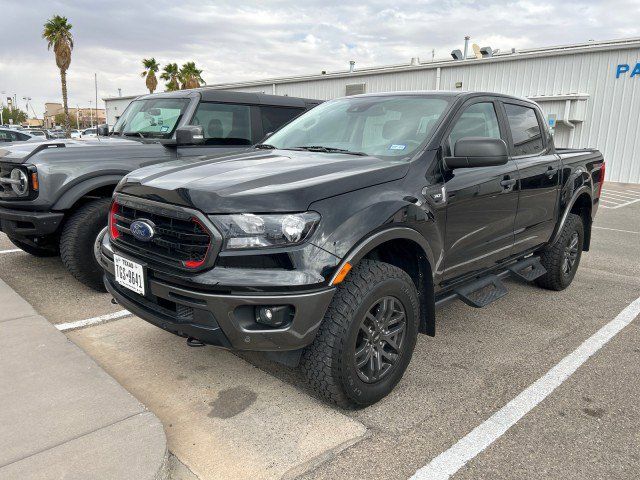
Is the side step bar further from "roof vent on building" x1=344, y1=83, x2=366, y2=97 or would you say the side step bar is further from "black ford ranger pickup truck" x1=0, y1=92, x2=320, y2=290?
"roof vent on building" x1=344, y1=83, x2=366, y2=97

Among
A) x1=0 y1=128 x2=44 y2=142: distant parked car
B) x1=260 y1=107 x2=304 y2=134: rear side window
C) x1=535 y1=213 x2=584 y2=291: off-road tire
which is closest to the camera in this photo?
x1=535 y1=213 x2=584 y2=291: off-road tire

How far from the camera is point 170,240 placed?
8.29 feet

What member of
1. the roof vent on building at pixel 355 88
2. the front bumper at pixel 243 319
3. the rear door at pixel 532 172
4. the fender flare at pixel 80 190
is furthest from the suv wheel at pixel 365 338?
the roof vent on building at pixel 355 88

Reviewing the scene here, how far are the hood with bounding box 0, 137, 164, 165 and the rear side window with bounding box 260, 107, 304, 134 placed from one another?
1.50m

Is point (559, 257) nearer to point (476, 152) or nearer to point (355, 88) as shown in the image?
point (476, 152)

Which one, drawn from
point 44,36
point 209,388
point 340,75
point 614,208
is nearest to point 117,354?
point 209,388

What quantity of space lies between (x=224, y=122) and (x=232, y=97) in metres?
0.33

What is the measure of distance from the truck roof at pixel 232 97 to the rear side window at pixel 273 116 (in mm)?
66

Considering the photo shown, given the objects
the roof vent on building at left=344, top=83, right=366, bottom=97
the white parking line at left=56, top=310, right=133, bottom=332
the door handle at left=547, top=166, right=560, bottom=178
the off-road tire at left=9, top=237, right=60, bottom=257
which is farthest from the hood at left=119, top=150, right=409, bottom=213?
the roof vent on building at left=344, top=83, right=366, bottom=97

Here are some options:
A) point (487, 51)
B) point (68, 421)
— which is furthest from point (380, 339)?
point (487, 51)

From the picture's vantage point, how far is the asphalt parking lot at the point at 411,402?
2.35 metres

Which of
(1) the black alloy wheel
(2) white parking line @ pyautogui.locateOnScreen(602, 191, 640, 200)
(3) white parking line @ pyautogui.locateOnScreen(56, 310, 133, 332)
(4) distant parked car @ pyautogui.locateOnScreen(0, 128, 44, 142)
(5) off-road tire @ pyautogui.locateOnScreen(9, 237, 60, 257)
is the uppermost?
(4) distant parked car @ pyautogui.locateOnScreen(0, 128, 44, 142)

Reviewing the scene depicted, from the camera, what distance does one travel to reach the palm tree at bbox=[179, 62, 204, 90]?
4081 cm

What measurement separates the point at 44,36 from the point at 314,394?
39.1 metres
